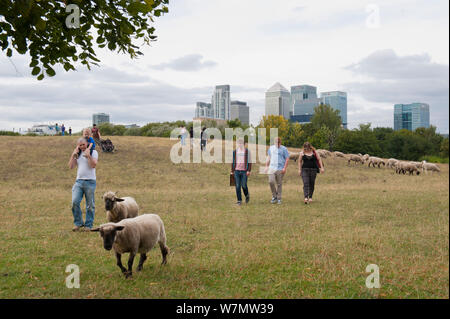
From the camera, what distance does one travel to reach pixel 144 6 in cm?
550

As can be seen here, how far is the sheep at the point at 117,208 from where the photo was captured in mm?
9172

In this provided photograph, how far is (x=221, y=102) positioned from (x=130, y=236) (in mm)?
8194

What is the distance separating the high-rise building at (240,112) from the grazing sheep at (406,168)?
13196 mm

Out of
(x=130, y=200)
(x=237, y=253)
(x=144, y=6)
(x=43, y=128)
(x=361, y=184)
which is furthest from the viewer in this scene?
(x=43, y=128)

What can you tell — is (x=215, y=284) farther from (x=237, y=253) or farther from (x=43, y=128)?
(x=43, y=128)

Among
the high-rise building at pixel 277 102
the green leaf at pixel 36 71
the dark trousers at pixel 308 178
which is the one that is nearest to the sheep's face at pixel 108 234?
the green leaf at pixel 36 71

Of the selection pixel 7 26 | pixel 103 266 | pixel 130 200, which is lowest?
pixel 103 266

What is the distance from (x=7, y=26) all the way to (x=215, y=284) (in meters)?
5.35

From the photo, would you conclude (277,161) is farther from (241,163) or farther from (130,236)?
(130,236)

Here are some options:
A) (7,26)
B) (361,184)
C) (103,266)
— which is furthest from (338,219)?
(361,184)

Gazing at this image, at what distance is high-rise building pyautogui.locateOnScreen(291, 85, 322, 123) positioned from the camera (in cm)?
1180

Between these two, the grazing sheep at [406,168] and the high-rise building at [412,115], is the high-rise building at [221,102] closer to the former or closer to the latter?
the high-rise building at [412,115]

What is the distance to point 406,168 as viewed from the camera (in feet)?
80.7

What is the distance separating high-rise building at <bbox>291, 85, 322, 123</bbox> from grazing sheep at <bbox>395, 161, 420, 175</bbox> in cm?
1432
